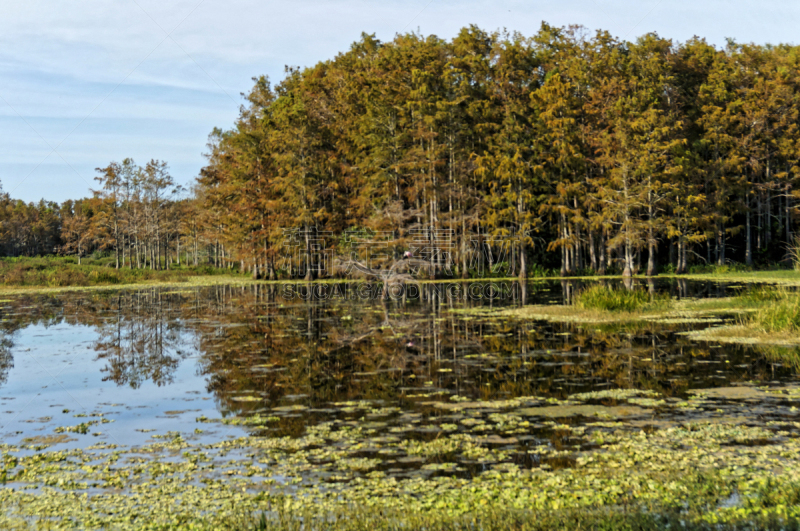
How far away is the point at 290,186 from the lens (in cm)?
5741

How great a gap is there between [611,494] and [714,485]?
42.9 inches

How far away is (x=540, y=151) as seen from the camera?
54438 mm

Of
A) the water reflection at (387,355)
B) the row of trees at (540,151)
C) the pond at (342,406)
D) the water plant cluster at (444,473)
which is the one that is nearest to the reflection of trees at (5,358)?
the water reflection at (387,355)

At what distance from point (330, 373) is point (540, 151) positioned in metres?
44.1

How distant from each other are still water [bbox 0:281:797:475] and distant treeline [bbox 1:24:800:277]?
29.2m

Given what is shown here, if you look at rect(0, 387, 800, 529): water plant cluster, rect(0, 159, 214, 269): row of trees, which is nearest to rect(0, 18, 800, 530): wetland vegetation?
rect(0, 387, 800, 529): water plant cluster

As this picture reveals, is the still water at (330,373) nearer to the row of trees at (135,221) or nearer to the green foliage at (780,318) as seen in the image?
the green foliage at (780,318)

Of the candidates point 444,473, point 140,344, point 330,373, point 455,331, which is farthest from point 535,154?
point 444,473

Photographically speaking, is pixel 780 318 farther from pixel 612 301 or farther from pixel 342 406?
pixel 342 406

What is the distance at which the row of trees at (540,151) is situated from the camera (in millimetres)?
52938

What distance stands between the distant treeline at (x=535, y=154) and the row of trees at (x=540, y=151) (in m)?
0.18

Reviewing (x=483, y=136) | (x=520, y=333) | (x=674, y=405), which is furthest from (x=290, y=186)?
(x=674, y=405)

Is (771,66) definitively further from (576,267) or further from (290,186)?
(290,186)

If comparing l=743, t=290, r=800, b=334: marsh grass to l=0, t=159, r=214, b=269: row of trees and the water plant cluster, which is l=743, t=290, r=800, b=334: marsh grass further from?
l=0, t=159, r=214, b=269: row of trees
